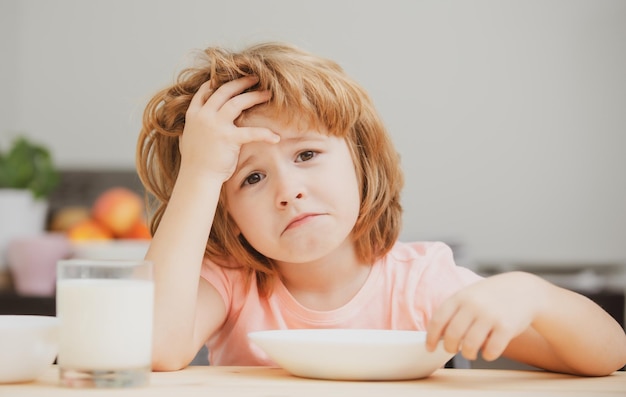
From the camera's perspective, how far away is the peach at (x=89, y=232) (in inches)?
93.8

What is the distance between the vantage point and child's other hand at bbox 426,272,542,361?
87cm

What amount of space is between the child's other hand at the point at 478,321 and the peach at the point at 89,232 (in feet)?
5.43

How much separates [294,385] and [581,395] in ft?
0.88

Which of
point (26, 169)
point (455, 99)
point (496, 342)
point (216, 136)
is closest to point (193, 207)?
point (216, 136)

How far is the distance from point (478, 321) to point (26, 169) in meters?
1.92

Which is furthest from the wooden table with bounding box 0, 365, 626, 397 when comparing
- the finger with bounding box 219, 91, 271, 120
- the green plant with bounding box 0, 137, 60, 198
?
the green plant with bounding box 0, 137, 60, 198

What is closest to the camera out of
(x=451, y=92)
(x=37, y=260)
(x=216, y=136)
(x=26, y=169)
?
(x=216, y=136)

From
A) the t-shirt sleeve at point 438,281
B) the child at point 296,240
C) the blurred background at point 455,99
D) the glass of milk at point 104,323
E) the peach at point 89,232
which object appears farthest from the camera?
the blurred background at point 455,99

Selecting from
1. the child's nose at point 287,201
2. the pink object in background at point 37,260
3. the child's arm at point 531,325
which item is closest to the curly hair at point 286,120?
the child's nose at point 287,201

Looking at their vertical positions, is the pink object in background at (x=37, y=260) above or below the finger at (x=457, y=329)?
below

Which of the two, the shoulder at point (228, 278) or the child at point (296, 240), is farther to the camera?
the shoulder at point (228, 278)

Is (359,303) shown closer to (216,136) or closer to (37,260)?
(216,136)

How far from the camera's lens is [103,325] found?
811mm

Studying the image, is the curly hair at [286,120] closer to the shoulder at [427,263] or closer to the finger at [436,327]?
the shoulder at [427,263]
